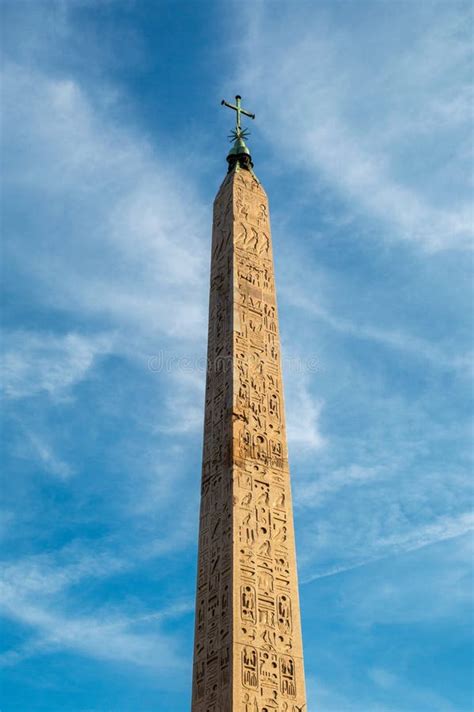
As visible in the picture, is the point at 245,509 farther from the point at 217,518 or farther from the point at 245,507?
the point at 217,518

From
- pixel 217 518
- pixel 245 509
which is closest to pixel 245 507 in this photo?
pixel 245 509

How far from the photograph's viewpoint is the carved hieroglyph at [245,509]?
420 inches

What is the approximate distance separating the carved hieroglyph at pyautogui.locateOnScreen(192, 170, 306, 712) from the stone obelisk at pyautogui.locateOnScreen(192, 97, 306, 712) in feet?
0.05

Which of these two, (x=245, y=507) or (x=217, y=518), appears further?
(x=217, y=518)

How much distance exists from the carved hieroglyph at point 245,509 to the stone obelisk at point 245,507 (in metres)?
0.01

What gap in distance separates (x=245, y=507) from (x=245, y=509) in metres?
0.03

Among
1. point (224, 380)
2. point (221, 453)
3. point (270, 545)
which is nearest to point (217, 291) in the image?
point (224, 380)

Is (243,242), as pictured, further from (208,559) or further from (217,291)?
(208,559)

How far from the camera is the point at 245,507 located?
1172 cm

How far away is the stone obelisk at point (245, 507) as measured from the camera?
10.7 meters

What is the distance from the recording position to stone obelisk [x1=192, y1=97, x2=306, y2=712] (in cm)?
1066

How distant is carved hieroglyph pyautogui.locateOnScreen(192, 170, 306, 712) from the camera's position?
1066 centimetres

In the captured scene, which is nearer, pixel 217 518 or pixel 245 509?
pixel 245 509

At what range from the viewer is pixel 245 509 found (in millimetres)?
11695
